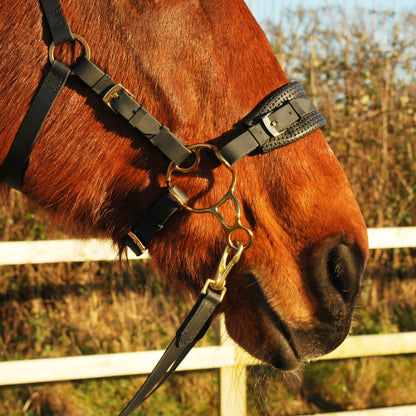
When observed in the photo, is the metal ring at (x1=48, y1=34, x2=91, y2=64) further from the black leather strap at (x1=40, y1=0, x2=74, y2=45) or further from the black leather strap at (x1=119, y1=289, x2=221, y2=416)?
the black leather strap at (x1=119, y1=289, x2=221, y2=416)

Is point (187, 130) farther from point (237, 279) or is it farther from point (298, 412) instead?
point (298, 412)

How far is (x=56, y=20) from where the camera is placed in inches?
49.0

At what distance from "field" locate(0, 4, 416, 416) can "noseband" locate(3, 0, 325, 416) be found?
5.20 feet

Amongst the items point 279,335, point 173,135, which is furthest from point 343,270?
point 173,135

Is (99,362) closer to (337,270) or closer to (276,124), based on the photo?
(337,270)

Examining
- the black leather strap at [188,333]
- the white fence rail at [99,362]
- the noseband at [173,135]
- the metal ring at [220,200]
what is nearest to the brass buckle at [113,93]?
the noseband at [173,135]

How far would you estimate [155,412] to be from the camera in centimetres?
356

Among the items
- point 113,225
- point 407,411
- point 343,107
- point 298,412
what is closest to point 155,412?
point 298,412

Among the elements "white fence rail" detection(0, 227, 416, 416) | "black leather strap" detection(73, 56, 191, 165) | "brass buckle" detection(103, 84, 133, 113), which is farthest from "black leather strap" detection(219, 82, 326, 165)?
"white fence rail" detection(0, 227, 416, 416)

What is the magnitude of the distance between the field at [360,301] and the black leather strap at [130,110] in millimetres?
1775

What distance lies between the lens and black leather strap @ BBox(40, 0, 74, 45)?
48.9 inches

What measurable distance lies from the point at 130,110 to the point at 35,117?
24 centimetres

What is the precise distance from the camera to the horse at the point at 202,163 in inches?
50.4

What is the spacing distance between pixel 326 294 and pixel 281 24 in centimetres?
394
